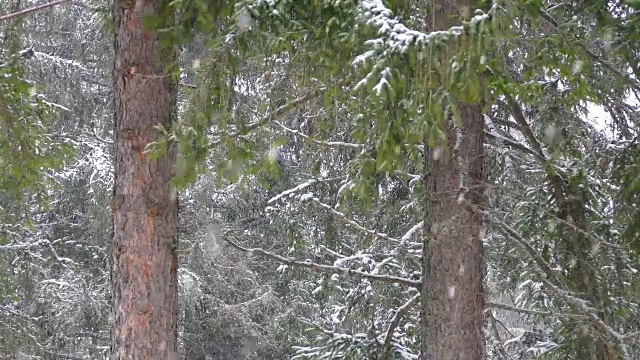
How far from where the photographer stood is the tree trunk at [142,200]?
15.6 feet

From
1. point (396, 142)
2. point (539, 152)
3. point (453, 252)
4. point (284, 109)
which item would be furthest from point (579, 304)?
point (284, 109)

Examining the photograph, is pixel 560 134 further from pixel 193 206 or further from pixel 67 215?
pixel 67 215

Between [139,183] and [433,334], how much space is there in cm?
224

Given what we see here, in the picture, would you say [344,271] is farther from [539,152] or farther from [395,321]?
→ [539,152]

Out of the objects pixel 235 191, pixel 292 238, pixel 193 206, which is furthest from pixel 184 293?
pixel 292 238

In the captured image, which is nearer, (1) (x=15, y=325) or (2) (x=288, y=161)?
(1) (x=15, y=325)

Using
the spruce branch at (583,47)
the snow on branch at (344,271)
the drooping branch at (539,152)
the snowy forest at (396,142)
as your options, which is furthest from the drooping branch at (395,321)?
the spruce branch at (583,47)

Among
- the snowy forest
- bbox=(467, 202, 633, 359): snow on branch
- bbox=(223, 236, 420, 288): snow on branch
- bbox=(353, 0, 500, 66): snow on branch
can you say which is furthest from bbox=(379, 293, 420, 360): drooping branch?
bbox=(353, 0, 500, 66): snow on branch

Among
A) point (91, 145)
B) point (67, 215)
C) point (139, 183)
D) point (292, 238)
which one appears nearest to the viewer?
point (139, 183)

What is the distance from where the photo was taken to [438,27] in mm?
4980

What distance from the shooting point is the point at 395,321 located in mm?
5934

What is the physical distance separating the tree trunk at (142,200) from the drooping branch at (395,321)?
6.10ft

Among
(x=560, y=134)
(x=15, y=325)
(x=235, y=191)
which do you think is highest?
(x=235, y=191)

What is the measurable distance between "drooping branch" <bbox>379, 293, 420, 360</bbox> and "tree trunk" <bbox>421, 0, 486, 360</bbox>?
2.26ft
